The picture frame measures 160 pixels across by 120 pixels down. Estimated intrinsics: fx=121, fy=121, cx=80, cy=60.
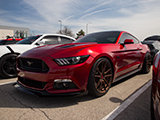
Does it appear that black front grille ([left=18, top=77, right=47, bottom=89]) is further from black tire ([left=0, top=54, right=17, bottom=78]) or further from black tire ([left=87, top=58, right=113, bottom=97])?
black tire ([left=0, top=54, right=17, bottom=78])

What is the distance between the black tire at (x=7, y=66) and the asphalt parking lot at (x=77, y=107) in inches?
43.2

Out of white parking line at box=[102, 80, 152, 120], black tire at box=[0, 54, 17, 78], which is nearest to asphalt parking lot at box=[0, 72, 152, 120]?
white parking line at box=[102, 80, 152, 120]

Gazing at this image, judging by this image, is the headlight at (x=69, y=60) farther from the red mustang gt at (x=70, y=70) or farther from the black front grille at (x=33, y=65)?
the black front grille at (x=33, y=65)

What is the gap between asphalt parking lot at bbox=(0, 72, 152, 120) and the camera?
5.54ft

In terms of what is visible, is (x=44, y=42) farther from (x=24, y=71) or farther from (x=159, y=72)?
(x=159, y=72)

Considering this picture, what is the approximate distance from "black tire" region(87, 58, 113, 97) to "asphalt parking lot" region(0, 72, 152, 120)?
15 cm

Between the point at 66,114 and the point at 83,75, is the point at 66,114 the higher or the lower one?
the lower one

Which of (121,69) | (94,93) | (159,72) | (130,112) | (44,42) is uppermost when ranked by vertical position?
(44,42)

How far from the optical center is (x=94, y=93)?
212 centimetres

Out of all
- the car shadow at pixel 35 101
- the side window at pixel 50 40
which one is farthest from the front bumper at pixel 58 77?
the side window at pixel 50 40

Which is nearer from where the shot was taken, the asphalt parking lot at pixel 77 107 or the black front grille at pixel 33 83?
the asphalt parking lot at pixel 77 107

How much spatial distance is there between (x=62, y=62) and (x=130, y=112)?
1.27m

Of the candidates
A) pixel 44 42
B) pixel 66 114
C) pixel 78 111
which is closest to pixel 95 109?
pixel 78 111

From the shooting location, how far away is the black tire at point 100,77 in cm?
206
